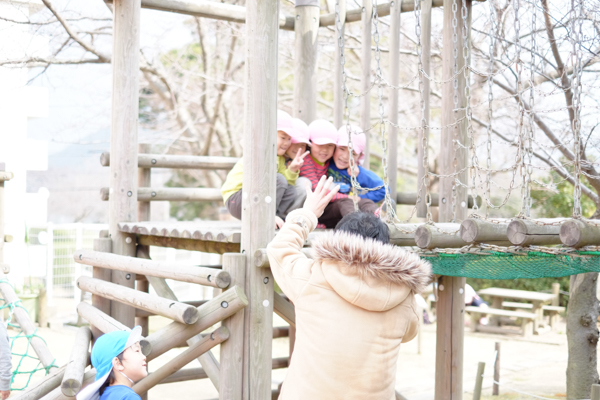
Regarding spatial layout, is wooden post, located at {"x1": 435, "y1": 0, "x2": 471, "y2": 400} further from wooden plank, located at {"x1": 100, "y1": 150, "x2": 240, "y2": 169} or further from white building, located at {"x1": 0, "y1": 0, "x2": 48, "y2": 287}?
white building, located at {"x1": 0, "y1": 0, "x2": 48, "y2": 287}

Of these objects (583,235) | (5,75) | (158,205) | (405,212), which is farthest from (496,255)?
(158,205)

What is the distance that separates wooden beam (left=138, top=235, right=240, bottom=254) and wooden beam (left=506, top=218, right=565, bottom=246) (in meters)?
1.89

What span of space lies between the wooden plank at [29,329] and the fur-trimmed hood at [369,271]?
3607mm

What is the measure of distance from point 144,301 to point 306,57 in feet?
8.58

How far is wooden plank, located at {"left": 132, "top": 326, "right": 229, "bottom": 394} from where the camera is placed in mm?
3787

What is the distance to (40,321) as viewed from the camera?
10625mm

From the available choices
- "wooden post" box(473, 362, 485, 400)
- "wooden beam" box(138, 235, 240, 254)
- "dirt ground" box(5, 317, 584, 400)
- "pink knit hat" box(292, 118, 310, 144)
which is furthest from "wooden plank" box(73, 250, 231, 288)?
"wooden post" box(473, 362, 485, 400)

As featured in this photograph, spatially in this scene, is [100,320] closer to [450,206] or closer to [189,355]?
[189,355]

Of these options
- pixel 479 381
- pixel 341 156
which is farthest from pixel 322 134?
pixel 479 381

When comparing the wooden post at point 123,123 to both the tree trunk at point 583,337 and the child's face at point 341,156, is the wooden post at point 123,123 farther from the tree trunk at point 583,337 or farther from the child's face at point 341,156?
the tree trunk at point 583,337

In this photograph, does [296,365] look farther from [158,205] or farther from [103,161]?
[158,205]

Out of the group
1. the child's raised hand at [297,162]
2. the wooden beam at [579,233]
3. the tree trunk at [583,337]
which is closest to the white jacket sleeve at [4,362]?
the child's raised hand at [297,162]

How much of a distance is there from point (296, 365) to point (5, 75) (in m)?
8.91

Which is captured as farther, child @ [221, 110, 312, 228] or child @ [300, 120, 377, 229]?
child @ [300, 120, 377, 229]
